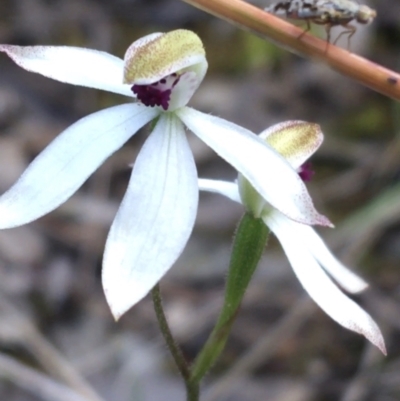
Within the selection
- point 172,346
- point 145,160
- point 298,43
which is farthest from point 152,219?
point 298,43

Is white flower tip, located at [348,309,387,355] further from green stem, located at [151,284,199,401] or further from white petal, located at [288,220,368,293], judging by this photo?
green stem, located at [151,284,199,401]

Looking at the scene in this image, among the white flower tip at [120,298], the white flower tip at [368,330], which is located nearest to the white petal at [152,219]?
the white flower tip at [120,298]

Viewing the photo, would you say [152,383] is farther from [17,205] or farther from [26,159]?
[17,205]

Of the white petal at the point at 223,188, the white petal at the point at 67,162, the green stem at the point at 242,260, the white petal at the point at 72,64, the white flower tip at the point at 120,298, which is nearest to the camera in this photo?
the white flower tip at the point at 120,298

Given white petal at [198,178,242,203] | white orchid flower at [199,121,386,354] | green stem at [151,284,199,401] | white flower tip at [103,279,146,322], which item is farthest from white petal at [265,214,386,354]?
white flower tip at [103,279,146,322]

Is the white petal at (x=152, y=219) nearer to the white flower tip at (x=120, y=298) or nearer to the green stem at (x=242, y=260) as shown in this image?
the white flower tip at (x=120, y=298)

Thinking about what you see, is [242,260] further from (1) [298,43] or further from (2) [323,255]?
(1) [298,43]
